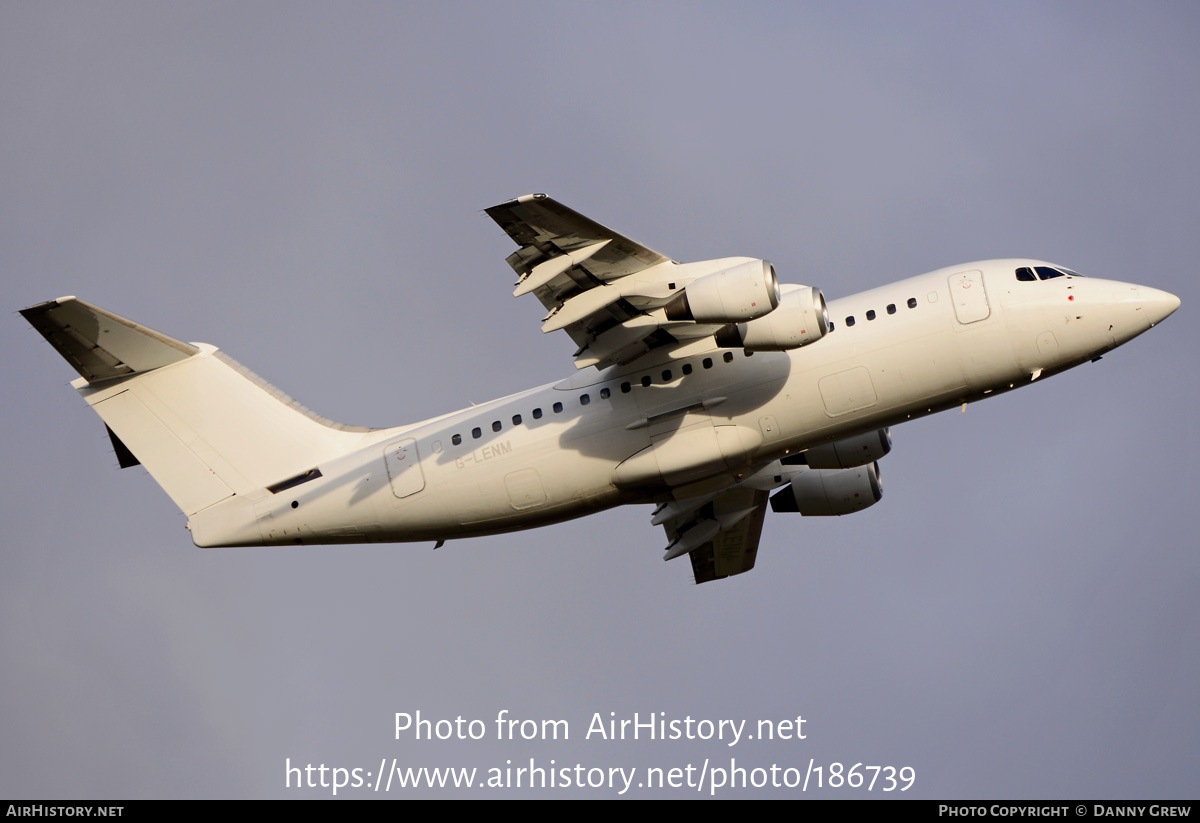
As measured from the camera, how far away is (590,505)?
68.4 feet

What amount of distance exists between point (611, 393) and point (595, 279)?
2.28 metres

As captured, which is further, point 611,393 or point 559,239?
point 611,393

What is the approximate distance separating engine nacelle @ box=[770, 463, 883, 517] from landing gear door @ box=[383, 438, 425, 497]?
7.58 meters

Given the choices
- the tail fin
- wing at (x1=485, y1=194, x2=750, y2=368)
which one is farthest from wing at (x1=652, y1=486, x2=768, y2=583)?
the tail fin

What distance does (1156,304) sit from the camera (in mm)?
19719

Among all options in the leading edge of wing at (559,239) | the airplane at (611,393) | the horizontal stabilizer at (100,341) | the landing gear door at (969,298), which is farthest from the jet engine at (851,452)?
the horizontal stabilizer at (100,341)

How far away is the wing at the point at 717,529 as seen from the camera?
24.0 metres

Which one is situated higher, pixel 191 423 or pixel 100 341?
A: pixel 100 341

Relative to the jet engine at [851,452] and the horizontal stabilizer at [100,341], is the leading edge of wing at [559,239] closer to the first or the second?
the jet engine at [851,452]

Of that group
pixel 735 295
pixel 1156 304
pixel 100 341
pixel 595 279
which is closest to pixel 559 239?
pixel 595 279

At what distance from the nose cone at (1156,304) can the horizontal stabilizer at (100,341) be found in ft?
50.7

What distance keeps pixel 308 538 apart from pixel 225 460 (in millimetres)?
2087

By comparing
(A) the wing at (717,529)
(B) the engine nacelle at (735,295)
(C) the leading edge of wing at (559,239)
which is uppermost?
(C) the leading edge of wing at (559,239)

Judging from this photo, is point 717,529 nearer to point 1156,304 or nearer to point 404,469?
point 404,469
